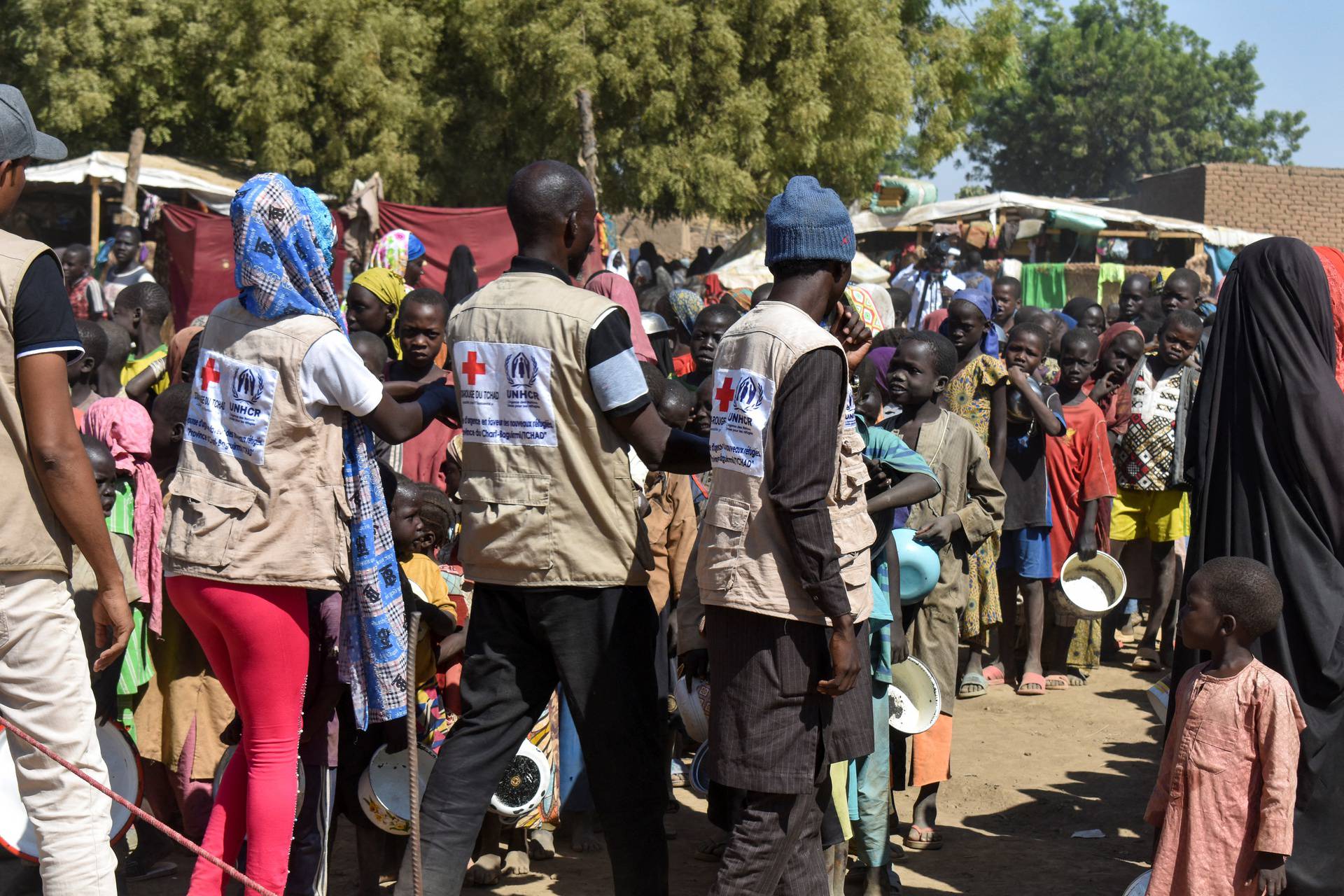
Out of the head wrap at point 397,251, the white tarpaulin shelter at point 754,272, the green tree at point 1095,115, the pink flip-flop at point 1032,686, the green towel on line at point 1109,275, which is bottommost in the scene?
the pink flip-flop at point 1032,686

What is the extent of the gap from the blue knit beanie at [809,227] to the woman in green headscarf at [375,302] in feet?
10.8

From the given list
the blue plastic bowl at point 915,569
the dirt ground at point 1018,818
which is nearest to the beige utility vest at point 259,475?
the dirt ground at point 1018,818

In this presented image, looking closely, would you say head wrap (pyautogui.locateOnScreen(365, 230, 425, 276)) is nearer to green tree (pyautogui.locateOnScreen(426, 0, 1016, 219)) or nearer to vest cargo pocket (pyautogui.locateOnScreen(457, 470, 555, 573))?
vest cargo pocket (pyautogui.locateOnScreen(457, 470, 555, 573))

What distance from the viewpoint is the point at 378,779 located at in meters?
4.25

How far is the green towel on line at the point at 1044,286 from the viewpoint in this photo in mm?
21203

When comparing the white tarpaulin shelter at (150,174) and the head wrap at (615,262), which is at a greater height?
the white tarpaulin shelter at (150,174)

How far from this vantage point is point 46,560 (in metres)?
3.33

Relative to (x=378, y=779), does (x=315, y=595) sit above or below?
above

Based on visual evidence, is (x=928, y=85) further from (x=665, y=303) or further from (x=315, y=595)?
(x=315, y=595)

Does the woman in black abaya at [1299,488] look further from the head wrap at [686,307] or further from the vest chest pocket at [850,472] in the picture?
the head wrap at [686,307]

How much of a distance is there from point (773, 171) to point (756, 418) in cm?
1781

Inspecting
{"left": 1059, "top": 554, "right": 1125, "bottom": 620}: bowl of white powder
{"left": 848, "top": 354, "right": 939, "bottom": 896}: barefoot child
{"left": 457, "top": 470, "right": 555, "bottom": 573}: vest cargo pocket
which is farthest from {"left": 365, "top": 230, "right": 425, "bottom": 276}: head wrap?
{"left": 457, "top": 470, "right": 555, "bottom": 573}: vest cargo pocket

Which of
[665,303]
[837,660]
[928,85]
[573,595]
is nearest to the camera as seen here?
[837,660]

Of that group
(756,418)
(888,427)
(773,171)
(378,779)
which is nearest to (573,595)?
(756,418)
